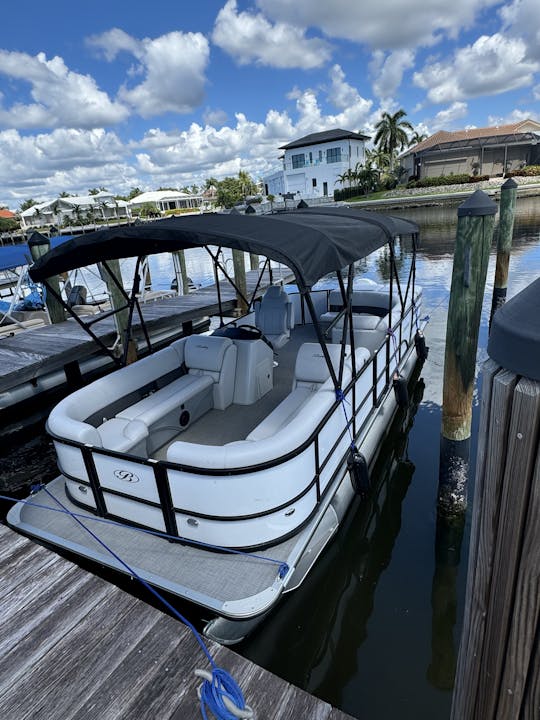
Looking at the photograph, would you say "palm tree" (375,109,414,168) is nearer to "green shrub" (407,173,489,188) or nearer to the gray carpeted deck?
"green shrub" (407,173,489,188)

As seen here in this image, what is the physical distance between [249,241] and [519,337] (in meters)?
2.85

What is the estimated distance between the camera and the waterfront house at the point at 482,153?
46.9 meters

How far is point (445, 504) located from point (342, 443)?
4.51 ft

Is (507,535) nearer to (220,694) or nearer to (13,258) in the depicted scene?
(220,694)

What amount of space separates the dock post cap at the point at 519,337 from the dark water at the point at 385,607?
11.4 feet

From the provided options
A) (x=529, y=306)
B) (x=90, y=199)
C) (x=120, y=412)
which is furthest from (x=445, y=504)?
(x=90, y=199)

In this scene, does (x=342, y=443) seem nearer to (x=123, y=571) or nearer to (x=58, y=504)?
(x=123, y=571)

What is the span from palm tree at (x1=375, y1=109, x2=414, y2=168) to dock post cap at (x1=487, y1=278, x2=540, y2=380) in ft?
194

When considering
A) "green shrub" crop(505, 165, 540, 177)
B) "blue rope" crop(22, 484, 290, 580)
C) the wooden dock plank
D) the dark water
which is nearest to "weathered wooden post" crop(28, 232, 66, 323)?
the wooden dock plank

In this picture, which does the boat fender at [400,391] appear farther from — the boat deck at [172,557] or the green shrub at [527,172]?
the green shrub at [527,172]

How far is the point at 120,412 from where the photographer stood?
4.53m

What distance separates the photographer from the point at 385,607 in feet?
13.2

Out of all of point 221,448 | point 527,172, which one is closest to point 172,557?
point 221,448

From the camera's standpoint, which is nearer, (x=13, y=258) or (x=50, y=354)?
(x=50, y=354)
